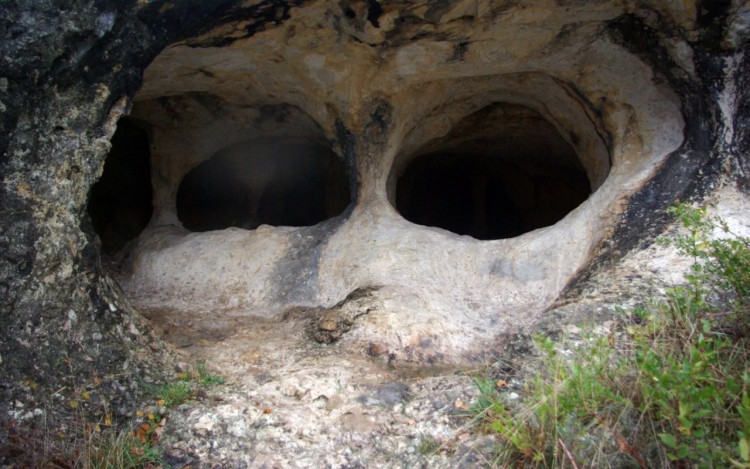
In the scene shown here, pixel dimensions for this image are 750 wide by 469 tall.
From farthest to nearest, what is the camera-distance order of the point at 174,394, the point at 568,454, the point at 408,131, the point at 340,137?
the point at 408,131
the point at 340,137
the point at 174,394
the point at 568,454

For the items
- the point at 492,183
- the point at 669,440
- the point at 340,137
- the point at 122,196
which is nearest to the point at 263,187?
the point at 122,196

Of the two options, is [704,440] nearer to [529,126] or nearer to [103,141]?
[103,141]

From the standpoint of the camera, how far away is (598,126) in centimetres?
434

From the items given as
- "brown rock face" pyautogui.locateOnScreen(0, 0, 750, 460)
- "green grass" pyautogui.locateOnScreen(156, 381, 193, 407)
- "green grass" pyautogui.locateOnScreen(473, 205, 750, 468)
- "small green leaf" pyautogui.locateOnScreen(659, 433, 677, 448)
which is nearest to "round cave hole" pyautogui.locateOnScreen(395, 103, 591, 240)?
"brown rock face" pyautogui.locateOnScreen(0, 0, 750, 460)

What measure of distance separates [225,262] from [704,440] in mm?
3267

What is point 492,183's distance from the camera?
8430 millimetres

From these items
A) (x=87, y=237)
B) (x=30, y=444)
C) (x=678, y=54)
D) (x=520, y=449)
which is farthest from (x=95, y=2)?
(x=678, y=54)

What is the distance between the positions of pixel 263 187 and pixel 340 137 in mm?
2664

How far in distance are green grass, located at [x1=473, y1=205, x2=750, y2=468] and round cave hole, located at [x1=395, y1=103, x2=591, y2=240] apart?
3.96 m

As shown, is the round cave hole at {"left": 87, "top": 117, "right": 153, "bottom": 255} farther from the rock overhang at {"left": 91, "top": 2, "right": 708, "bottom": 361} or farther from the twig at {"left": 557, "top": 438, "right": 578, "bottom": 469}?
the twig at {"left": 557, "top": 438, "right": 578, "bottom": 469}

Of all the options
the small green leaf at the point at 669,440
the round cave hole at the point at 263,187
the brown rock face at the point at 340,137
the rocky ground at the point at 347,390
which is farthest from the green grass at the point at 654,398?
the round cave hole at the point at 263,187

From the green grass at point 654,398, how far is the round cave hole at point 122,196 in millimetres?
5239

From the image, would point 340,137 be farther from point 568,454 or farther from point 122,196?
point 122,196

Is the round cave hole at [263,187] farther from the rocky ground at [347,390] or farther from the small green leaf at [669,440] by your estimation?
the small green leaf at [669,440]
